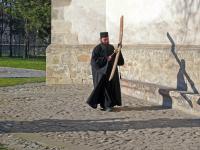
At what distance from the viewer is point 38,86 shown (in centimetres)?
1695

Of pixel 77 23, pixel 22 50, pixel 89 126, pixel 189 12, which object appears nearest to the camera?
pixel 89 126

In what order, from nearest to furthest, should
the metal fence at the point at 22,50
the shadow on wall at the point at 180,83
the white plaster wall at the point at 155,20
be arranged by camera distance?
1. the shadow on wall at the point at 180,83
2. the white plaster wall at the point at 155,20
3. the metal fence at the point at 22,50

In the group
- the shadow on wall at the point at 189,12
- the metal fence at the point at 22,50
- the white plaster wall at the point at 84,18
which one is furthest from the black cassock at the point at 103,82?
the metal fence at the point at 22,50

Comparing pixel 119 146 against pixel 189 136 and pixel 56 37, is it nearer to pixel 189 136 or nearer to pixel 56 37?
pixel 189 136

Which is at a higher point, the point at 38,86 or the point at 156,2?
the point at 156,2

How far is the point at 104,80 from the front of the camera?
1123 centimetres

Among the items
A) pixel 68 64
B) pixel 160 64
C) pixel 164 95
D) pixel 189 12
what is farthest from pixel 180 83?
pixel 68 64

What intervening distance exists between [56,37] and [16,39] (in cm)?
4877

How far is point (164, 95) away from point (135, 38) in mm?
3726

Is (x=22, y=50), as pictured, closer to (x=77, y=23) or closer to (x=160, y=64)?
(x=77, y=23)

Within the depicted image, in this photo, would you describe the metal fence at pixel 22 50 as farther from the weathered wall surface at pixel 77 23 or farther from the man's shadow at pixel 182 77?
the man's shadow at pixel 182 77

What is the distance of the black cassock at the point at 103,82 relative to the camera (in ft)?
36.5

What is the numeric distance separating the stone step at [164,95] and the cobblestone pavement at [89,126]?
0.66 ft

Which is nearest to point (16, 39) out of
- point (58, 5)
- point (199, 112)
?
point (58, 5)
